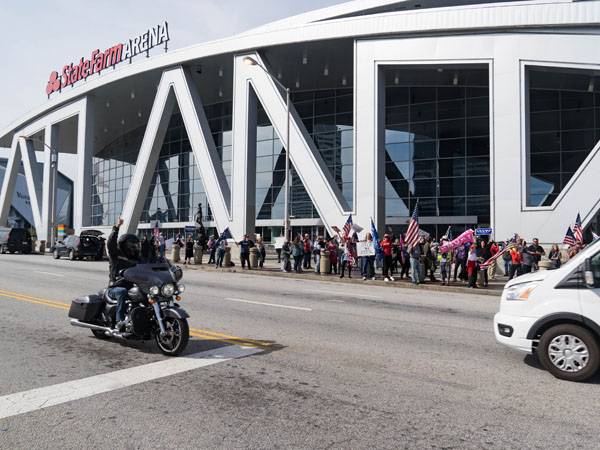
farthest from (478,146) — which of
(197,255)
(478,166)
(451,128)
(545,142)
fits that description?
(197,255)

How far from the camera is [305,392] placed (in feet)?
15.9

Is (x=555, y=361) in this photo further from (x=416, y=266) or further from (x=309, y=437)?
(x=416, y=266)

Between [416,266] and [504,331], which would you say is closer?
[504,331]

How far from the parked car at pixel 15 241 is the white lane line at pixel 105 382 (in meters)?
39.2

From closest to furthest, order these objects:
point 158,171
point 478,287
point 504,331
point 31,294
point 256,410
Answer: point 256,410
point 504,331
point 31,294
point 478,287
point 158,171

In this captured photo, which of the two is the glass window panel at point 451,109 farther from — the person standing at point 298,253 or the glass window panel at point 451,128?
the person standing at point 298,253

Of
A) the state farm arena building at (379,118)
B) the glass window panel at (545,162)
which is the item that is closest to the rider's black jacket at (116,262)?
the state farm arena building at (379,118)

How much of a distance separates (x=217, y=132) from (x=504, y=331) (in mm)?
40303

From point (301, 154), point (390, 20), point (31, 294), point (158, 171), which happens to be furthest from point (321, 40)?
point (158, 171)

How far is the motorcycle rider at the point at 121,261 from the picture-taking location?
654cm

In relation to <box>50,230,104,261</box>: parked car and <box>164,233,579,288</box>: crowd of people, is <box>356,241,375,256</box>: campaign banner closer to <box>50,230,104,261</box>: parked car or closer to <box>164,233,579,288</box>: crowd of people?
<box>164,233,579,288</box>: crowd of people

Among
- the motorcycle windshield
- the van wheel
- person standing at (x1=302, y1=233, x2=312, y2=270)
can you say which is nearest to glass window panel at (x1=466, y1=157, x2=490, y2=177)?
person standing at (x1=302, y1=233, x2=312, y2=270)

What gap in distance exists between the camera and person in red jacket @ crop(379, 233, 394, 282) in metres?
17.9

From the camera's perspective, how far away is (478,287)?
1623 centimetres
